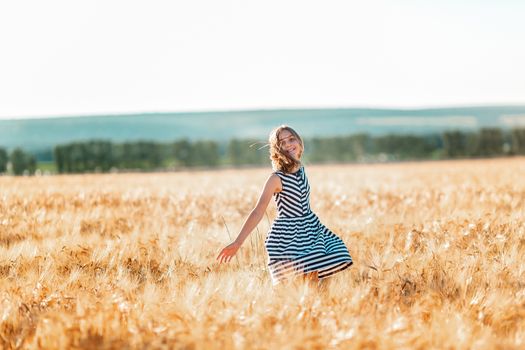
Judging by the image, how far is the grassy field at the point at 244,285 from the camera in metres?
3.07

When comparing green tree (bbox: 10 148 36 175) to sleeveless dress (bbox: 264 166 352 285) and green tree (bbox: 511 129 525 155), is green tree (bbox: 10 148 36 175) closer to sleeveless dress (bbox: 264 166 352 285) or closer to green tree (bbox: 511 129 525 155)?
green tree (bbox: 511 129 525 155)

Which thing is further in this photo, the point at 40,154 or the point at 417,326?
the point at 40,154

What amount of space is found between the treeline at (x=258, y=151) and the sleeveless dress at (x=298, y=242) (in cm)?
4551

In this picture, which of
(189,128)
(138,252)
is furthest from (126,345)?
(189,128)

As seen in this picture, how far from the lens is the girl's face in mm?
4961

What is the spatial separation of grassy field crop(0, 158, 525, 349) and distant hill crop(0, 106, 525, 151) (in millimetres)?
112710

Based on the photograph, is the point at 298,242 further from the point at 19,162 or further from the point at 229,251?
the point at 19,162

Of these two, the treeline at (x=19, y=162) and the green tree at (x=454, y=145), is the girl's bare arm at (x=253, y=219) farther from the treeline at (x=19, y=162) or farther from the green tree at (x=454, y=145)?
the green tree at (x=454, y=145)

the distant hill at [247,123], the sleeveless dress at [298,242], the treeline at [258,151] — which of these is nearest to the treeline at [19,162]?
the treeline at [258,151]

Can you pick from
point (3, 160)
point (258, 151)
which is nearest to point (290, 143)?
point (3, 160)

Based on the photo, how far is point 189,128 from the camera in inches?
5468

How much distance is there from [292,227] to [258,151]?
5290cm

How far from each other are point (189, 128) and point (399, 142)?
84067 millimetres

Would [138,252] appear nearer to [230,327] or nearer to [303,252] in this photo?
[303,252]
